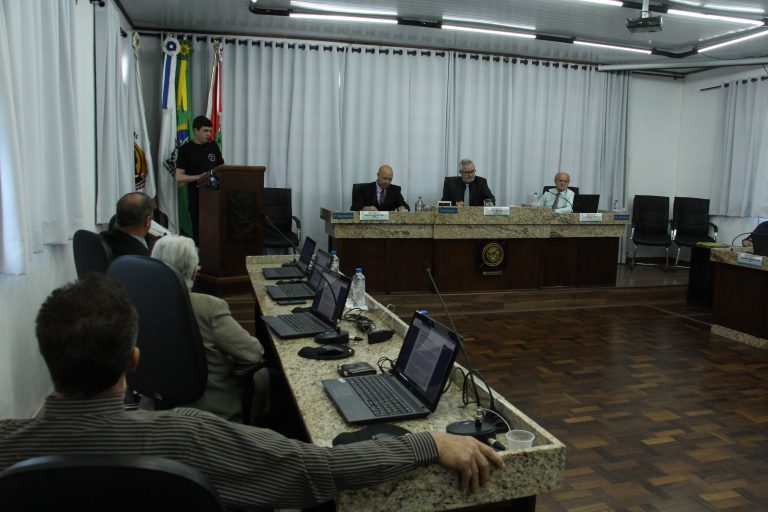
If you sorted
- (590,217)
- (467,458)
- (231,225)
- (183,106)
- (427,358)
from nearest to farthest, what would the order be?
1. (467,458)
2. (427,358)
3. (231,225)
4. (590,217)
5. (183,106)

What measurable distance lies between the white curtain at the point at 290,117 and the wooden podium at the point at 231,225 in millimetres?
1853

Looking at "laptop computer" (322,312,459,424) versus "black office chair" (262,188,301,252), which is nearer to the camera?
"laptop computer" (322,312,459,424)

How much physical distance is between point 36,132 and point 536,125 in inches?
256

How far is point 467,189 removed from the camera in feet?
22.0

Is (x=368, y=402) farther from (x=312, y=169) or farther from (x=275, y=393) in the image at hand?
(x=312, y=169)

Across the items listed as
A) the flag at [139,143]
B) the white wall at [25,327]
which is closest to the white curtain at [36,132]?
the white wall at [25,327]

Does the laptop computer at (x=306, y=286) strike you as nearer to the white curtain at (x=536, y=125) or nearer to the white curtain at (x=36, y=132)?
the white curtain at (x=36, y=132)

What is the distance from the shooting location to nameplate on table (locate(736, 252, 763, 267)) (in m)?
4.74

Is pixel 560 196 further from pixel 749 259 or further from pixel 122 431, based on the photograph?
pixel 122 431

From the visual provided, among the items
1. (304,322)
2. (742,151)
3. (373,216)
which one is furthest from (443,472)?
(742,151)

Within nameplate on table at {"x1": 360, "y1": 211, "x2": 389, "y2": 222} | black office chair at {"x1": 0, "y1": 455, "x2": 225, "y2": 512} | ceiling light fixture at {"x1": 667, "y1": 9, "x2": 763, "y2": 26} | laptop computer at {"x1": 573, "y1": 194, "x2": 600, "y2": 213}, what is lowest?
black office chair at {"x1": 0, "y1": 455, "x2": 225, "y2": 512}

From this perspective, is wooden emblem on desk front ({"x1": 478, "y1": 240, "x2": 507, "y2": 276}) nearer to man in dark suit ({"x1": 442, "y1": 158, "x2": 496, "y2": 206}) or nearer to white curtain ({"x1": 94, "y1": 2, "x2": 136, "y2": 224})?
man in dark suit ({"x1": 442, "y1": 158, "x2": 496, "y2": 206})

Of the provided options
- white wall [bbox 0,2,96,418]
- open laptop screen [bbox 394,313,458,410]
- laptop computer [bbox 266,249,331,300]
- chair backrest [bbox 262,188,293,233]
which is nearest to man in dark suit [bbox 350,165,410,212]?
chair backrest [bbox 262,188,293,233]

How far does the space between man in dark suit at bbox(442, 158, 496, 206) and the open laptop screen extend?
4.94 meters
